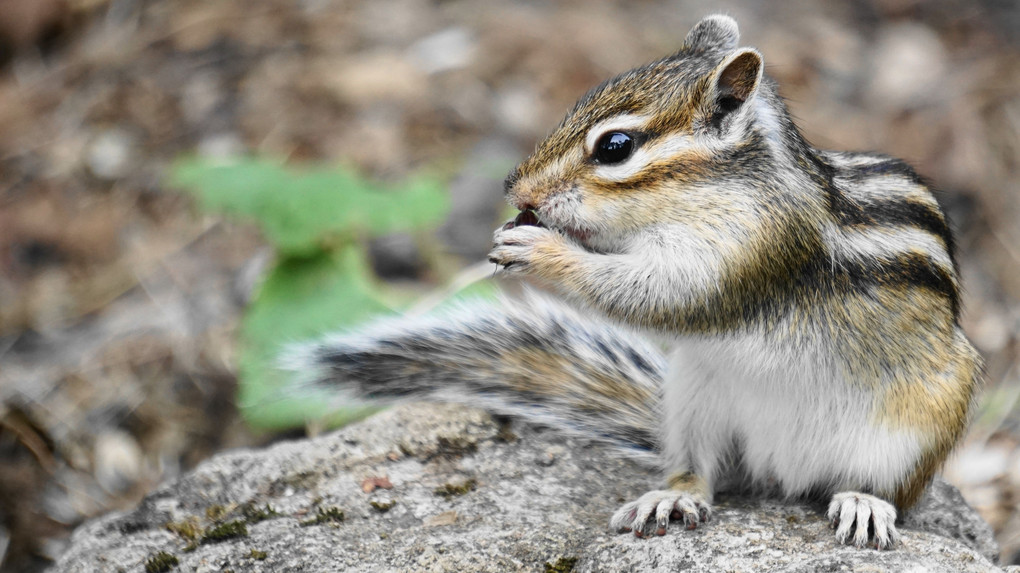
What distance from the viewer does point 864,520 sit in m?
1.89

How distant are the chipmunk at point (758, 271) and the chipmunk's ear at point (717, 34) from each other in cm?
22

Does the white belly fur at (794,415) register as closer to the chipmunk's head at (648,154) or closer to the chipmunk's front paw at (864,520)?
the chipmunk's front paw at (864,520)

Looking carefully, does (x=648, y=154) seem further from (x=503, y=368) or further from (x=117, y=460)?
(x=117, y=460)

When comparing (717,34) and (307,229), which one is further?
(307,229)

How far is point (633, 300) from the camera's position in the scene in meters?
2.03

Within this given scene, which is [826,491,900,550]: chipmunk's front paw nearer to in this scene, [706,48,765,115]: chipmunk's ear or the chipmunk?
the chipmunk

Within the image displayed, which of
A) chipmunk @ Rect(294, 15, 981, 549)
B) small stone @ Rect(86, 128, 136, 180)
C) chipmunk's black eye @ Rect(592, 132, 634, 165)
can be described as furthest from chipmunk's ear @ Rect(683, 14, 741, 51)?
small stone @ Rect(86, 128, 136, 180)

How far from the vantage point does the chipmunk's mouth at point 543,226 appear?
2080 mm

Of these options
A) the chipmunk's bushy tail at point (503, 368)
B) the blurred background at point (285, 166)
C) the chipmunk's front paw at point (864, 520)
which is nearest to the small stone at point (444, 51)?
the blurred background at point (285, 166)

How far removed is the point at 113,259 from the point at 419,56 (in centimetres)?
195

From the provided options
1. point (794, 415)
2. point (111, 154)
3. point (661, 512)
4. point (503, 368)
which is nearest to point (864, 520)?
point (794, 415)

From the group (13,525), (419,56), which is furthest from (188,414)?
(419,56)

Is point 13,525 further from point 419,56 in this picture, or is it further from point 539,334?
point 419,56

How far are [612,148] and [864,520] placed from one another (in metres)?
0.83
